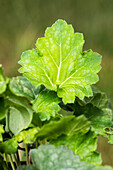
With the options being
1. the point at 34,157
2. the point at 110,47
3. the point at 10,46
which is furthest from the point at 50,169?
the point at 10,46

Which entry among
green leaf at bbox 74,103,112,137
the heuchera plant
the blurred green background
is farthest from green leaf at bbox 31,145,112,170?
the blurred green background

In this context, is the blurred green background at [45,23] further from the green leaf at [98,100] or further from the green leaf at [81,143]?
the green leaf at [81,143]

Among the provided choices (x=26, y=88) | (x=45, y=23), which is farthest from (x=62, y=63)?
(x=45, y=23)

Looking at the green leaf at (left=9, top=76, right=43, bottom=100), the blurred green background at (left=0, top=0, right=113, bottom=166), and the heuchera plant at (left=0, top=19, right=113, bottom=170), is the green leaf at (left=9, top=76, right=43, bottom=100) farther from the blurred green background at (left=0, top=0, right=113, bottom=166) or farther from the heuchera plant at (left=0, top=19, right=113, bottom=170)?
the blurred green background at (left=0, top=0, right=113, bottom=166)

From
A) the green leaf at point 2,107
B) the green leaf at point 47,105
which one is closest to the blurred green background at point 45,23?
the green leaf at point 47,105

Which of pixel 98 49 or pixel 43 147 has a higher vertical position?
pixel 98 49

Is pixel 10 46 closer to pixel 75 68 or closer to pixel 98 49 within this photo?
pixel 98 49

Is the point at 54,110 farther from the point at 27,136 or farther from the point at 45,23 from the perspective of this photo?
the point at 45,23
